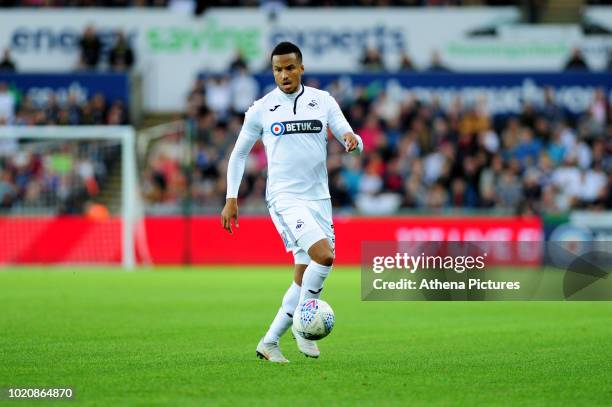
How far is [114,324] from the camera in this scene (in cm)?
1352

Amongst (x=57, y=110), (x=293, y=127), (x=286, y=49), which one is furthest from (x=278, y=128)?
(x=57, y=110)

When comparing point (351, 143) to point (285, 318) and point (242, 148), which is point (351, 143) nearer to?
point (242, 148)

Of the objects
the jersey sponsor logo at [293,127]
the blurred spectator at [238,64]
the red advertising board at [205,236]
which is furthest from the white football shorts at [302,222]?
the blurred spectator at [238,64]

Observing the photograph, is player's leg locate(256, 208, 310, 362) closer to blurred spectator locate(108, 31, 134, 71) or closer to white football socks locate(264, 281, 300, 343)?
white football socks locate(264, 281, 300, 343)

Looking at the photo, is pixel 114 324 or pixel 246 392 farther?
pixel 114 324

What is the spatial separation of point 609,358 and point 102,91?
21806mm

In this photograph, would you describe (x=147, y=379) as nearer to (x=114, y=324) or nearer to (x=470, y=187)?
(x=114, y=324)

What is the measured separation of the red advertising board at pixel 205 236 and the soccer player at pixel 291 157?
15.8 metres

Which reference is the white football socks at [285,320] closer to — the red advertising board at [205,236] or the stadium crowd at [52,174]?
the red advertising board at [205,236]

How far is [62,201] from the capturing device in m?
25.8


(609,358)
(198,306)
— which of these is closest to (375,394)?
(609,358)

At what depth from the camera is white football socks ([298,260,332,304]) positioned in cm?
974

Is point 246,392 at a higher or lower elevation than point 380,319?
higher

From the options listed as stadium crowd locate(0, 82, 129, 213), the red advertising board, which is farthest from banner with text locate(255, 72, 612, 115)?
stadium crowd locate(0, 82, 129, 213)
